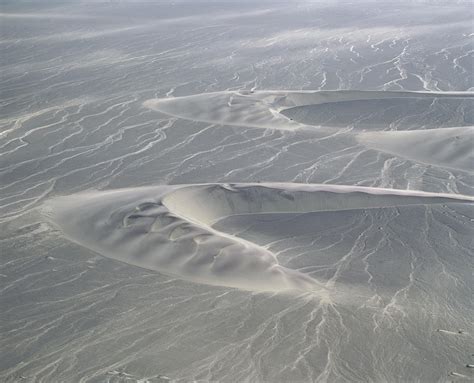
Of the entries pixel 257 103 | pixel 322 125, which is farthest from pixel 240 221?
pixel 257 103

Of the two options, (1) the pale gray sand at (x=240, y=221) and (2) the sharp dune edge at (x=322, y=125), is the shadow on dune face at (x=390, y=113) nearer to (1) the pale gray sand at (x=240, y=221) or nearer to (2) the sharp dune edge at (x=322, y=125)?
(1) the pale gray sand at (x=240, y=221)

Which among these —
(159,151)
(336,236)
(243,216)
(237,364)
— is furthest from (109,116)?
(237,364)

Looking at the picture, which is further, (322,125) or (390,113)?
(390,113)

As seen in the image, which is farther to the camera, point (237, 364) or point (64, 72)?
point (64, 72)

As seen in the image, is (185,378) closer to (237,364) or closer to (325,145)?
(237,364)

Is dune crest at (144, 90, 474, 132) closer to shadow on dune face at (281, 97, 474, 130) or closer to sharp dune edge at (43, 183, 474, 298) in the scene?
shadow on dune face at (281, 97, 474, 130)

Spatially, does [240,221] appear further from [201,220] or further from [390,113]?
[390,113]
